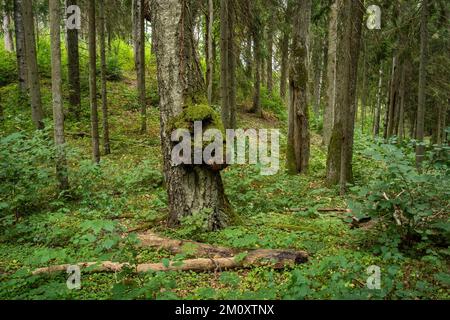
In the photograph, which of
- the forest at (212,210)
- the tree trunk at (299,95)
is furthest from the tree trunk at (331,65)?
the tree trunk at (299,95)

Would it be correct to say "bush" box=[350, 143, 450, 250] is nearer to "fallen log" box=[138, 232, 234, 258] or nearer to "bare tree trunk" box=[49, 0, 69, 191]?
"fallen log" box=[138, 232, 234, 258]

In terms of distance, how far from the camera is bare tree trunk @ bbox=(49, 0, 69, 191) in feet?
26.6

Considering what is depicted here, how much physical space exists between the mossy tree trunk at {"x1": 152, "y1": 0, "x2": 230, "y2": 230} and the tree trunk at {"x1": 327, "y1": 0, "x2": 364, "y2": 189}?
159 inches

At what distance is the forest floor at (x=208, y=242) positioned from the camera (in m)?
3.92

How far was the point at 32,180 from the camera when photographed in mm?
7688

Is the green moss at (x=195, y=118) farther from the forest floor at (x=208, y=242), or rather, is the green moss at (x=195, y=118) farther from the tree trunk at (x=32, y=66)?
the tree trunk at (x=32, y=66)

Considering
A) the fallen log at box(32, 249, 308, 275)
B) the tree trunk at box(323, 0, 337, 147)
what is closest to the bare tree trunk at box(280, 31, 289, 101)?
the tree trunk at box(323, 0, 337, 147)

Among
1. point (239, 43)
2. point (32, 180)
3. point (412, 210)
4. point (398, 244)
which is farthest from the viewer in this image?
point (239, 43)

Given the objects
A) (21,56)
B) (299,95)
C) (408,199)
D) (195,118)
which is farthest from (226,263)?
(21,56)

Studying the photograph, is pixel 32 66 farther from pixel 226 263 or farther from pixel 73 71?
pixel 226 263

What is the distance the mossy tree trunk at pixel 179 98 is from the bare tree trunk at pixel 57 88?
328 centimetres
